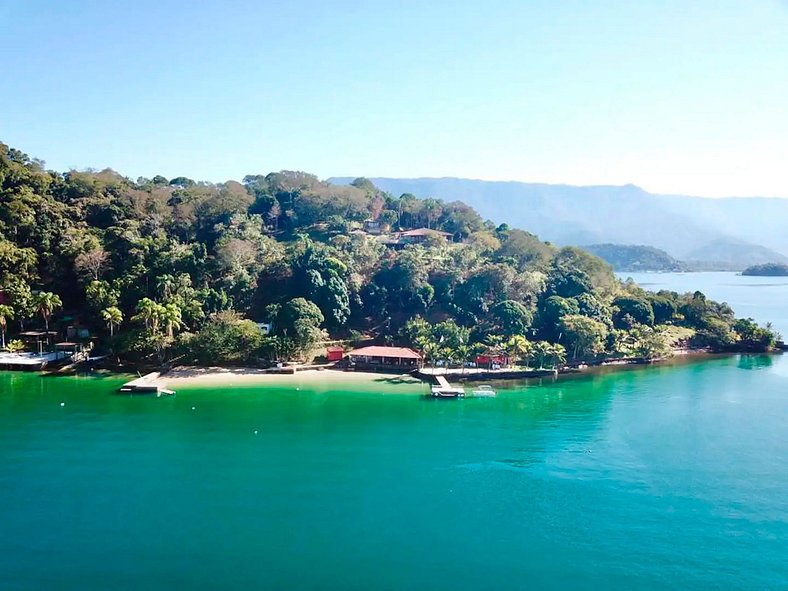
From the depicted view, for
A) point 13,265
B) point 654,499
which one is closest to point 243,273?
point 13,265

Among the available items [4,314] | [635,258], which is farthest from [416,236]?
[635,258]

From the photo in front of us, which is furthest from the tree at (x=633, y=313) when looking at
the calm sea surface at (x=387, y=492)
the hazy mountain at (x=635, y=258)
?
the hazy mountain at (x=635, y=258)

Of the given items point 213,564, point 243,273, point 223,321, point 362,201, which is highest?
point 362,201

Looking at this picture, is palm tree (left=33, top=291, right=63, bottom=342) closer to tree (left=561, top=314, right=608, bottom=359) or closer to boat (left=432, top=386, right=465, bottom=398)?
boat (left=432, top=386, right=465, bottom=398)

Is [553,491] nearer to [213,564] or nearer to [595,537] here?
[595,537]

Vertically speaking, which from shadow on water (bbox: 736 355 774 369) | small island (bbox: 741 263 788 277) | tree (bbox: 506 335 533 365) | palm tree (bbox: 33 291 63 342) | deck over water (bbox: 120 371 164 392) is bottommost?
deck over water (bbox: 120 371 164 392)

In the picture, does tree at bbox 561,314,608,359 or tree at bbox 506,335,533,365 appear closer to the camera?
tree at bbox 506,335,533,365

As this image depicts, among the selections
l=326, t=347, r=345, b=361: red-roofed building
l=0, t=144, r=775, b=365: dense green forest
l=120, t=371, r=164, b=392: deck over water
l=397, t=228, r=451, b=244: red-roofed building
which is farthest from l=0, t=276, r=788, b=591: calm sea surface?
l=397, t=228, r=451, b=244: red-roofed building
